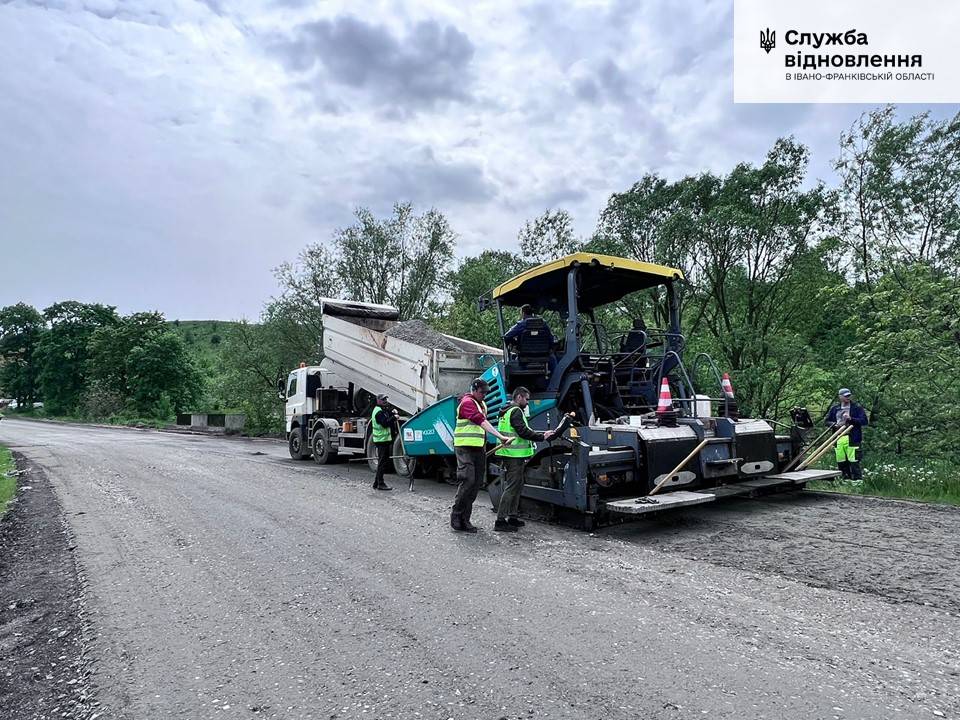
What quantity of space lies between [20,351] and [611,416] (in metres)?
69.9

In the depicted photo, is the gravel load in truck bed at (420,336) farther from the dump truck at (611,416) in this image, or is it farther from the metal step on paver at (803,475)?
the metal step on paver at (803,475)

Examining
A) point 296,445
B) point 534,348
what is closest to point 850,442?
point 534,348

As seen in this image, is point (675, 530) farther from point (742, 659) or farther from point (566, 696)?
point (566, 696)

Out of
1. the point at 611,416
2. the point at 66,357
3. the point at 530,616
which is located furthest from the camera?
the point at 66,357

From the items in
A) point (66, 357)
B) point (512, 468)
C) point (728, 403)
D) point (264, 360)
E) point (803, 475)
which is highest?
point (66, 357)

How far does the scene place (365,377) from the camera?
11633 mm

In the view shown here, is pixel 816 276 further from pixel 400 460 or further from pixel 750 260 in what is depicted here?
pixel 400 460

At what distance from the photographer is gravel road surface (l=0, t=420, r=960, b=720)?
9.02ft

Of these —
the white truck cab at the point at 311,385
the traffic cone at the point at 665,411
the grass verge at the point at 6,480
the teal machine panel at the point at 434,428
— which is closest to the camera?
the traffic cone at the point at 665,411

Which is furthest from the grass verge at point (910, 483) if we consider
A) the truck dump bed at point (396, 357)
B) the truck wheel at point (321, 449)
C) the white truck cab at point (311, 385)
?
the white truck cab at point (311, 385)

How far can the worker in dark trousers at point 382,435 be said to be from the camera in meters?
9.10

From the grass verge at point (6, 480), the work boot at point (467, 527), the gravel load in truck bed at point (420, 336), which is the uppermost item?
the gravel load in truck bed at point (420, 336)

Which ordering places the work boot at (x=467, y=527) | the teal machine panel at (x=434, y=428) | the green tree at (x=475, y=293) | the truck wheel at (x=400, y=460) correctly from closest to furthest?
the work boot at (x=467, y=527) → the teal machine panel at (x=434, y=428) → the truck wheel at (x=400, y=460) → the green tree at (x=475, y=293)

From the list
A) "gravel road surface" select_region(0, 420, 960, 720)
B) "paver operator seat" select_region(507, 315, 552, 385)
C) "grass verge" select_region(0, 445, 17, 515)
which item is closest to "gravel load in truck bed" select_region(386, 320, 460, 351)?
"paver operator seat" select_region(507, 315, 552, 385)
